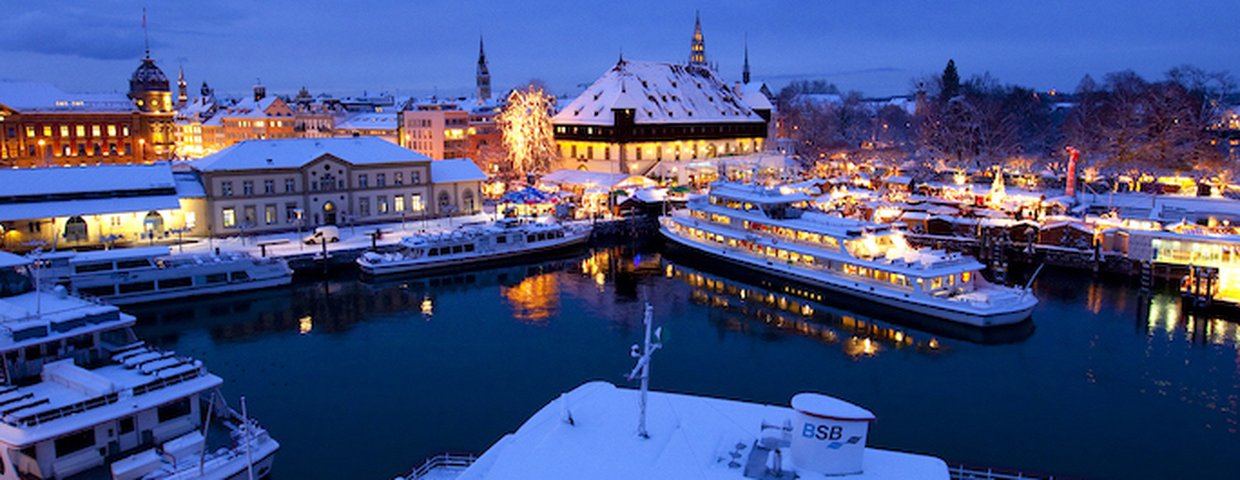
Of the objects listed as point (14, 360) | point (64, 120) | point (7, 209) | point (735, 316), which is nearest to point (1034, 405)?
point (735, 316)

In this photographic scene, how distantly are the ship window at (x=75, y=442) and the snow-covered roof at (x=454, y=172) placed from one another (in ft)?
108

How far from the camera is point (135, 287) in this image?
108ft

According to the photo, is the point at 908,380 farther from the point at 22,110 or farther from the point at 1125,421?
the point at 22,110

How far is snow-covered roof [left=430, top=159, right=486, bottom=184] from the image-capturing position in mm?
48734

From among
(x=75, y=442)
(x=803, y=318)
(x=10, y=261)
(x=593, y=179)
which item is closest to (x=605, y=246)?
(x=593, y=179)

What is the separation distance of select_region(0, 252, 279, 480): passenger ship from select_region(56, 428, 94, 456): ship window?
0.02m

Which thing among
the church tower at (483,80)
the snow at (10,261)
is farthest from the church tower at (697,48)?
the snow at (10,261)

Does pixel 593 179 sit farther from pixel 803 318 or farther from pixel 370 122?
pixel 370 122

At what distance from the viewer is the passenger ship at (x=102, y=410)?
1551 cm

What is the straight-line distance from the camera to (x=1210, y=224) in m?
39.3

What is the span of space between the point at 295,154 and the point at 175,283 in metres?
12.9

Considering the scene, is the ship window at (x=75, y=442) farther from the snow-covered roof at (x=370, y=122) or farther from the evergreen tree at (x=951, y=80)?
the evergreen tree at (x=951, y=80)

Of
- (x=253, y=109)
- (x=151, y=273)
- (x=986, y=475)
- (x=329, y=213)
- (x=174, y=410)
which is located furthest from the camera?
(x=253, y=109)

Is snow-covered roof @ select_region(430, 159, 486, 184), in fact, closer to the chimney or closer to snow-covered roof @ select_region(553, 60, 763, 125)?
snow-covered roof @ select_region(553, 60, 763, 125)
